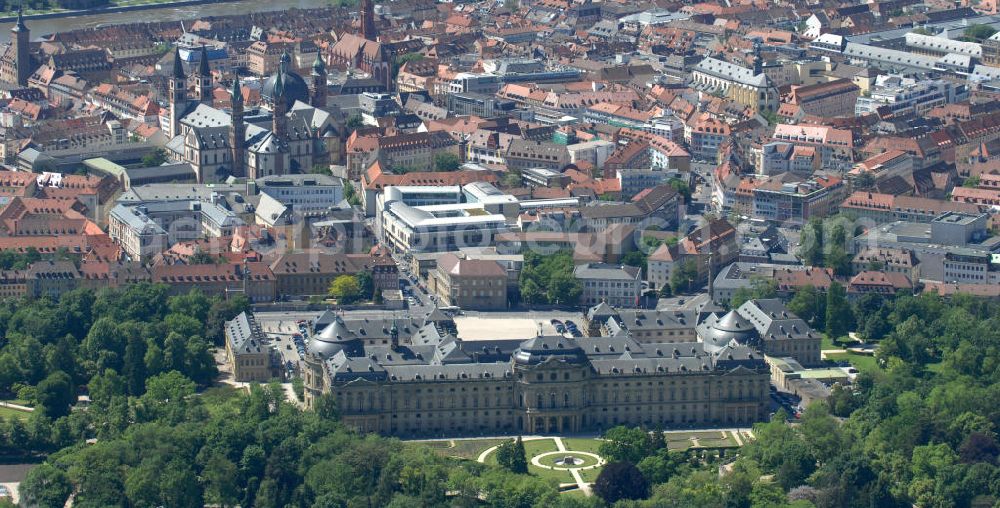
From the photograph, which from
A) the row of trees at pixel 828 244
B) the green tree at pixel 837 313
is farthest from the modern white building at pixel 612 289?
the row of trees at pixel 828 244

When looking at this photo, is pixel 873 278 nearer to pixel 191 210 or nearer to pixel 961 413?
pixel 961 413

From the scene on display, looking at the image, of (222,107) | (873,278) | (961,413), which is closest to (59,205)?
(222,107)

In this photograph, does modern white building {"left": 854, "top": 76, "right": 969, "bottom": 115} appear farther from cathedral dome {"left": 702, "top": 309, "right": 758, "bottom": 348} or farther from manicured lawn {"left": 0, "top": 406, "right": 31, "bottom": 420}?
manicured lawn {"left": 0, "top": 406, "right": 31, "bottom": 420}

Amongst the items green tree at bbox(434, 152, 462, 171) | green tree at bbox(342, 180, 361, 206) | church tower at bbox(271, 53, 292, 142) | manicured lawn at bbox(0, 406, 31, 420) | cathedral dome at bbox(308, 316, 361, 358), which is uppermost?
church tower at bbox(271, 53, 292, 142)

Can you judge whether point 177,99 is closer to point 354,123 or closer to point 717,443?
point 354,123

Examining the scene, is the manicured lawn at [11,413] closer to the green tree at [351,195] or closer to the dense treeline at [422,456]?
the dense treeline at [422,456]

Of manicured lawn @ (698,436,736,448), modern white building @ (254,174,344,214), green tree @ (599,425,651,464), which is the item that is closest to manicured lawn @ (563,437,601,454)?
green tree @ (599,425,651,464)

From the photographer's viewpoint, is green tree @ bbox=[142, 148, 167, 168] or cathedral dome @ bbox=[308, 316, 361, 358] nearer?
cathedral dome @ bbox=[308, 316, 361, 358]
